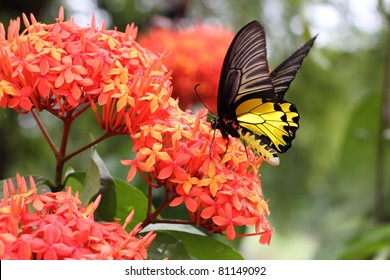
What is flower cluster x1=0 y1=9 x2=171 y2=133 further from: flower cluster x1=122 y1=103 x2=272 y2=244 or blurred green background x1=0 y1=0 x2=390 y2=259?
blurred green background x1=0 y1=0 x2=390 y2=259

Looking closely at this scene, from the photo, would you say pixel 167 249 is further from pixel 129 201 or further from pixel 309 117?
pixel 309 117

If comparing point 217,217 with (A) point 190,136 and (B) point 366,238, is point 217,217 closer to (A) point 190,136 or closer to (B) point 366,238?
(A) point 190,136

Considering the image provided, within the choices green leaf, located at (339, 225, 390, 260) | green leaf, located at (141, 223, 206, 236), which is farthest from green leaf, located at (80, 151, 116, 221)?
green leaf, located at (339, 225, 390, 260)

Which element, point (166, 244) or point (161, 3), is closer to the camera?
point (166, 244)

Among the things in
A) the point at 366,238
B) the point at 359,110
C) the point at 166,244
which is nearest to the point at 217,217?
the point at 166,244

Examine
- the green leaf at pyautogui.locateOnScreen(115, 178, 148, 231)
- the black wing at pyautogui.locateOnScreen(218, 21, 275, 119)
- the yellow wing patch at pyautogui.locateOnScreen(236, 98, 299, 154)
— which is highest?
the black wing at pyautogui.locateOnScreen(218, 21, 275, 119)

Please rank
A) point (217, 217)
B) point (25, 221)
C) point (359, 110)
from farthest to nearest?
point (359, 110) → point (217, 217) → point (25, 221)

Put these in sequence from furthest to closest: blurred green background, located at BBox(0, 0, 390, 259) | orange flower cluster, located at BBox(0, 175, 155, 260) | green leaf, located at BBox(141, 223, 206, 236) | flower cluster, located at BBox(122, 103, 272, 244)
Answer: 1. blurred green background, located at BBox(0, 0, 390, 259)
2. green leaf, located at BBox(141, 223, 206, 236)
3. flower cluster, located at BBox(122, 103, 272, 244)
4. orange flower cluster, located at BBox(0, 175, 155, 260)

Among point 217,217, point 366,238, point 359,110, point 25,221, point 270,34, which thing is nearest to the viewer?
point 25,221
